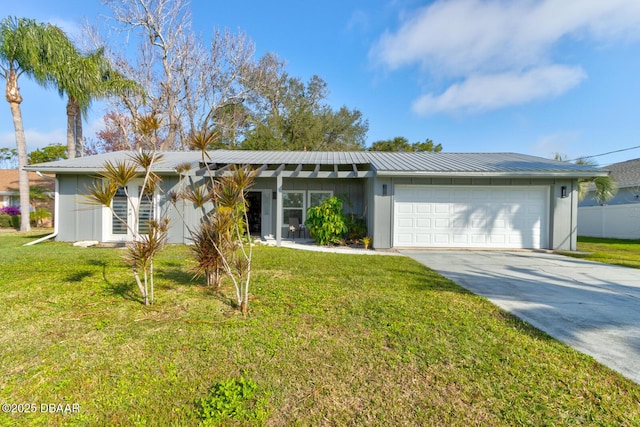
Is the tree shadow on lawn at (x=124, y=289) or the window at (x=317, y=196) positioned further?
the window at (x=317, y=196)

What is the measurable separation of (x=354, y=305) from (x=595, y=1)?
12.7 meters

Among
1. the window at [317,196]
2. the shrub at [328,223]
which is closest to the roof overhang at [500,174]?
the shrub at [328,223]

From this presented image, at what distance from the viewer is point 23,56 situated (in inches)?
503

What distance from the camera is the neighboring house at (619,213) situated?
1339 cm

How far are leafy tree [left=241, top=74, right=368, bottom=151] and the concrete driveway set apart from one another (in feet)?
51.7

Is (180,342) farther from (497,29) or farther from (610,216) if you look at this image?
(610,216)

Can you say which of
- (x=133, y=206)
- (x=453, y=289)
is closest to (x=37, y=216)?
(x=133, y=206)

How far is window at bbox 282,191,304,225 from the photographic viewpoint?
11805mm

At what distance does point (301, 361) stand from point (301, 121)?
69.2 ft

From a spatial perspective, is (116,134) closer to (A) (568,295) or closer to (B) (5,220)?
(B) (5,220)

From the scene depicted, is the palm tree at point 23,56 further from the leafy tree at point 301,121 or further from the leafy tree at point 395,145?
the leafy tree at point 395,145

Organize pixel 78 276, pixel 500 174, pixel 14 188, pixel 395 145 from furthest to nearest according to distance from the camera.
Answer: pixel 395 145
pixel 14 188
pixel 500 174
pixel 78 276

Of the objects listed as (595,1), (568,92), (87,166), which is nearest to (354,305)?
(87,166)

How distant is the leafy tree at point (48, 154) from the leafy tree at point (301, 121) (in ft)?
53.5
